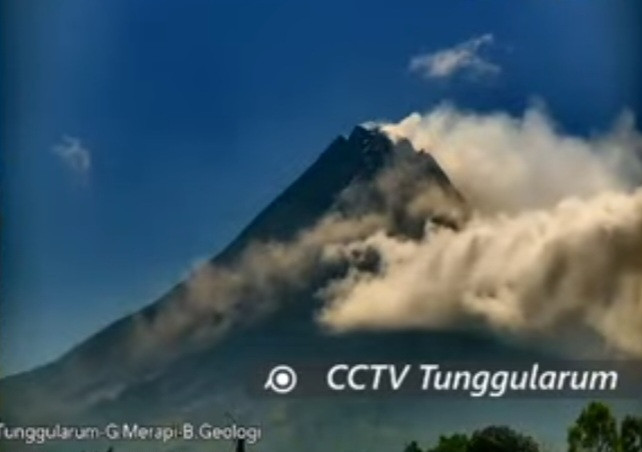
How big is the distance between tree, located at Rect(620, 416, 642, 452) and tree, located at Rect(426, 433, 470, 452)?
0.36 meters

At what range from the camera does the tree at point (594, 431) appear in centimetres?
326

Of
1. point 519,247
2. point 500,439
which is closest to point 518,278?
point 519,247

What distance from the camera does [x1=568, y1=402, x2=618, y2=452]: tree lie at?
10.7 feet

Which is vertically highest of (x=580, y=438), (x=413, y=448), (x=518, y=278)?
(x=518, y=278)

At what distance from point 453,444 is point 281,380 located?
420 mm

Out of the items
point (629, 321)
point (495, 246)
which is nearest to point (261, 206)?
point (495, 246)

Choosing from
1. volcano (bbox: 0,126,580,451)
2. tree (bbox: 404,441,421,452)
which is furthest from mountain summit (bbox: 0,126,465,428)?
tree (bbox: 404,441,421,452)

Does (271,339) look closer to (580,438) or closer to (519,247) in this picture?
(519,247)

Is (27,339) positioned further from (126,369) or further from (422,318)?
(422,318)

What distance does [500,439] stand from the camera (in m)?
3.26

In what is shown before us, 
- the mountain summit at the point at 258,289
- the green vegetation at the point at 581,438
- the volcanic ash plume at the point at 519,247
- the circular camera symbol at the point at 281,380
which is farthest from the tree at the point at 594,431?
the circular camera symbol at the point at 281,380

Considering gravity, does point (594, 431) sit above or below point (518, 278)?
below

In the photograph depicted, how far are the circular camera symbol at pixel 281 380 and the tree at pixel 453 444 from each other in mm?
350

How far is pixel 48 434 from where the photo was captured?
3.16 metres
